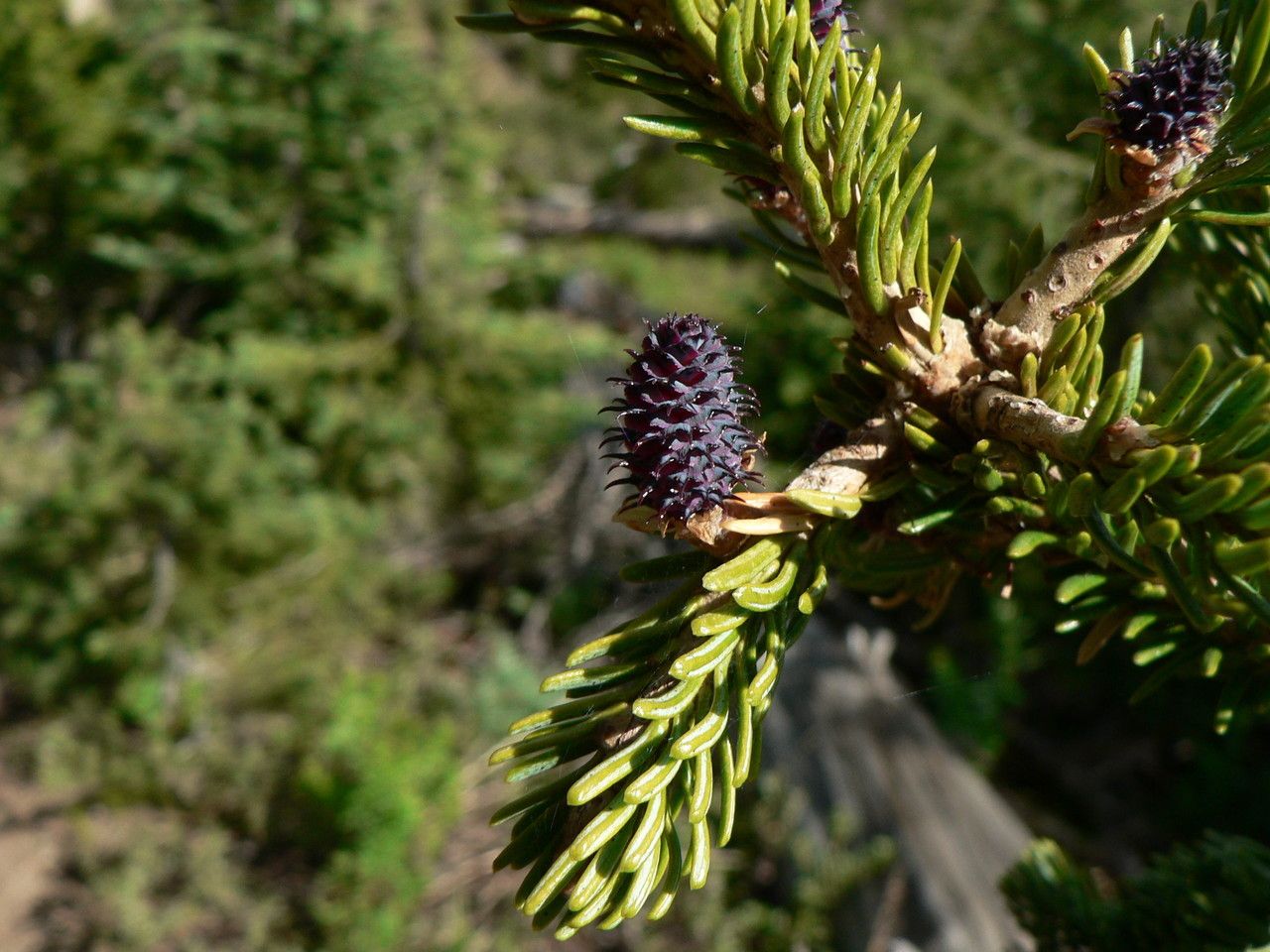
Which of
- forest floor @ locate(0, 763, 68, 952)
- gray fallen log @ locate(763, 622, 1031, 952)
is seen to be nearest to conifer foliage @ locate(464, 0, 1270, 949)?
gray fallen log @ locate(763, 622, 1031, 952)

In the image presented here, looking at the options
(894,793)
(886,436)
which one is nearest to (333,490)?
(894,793)

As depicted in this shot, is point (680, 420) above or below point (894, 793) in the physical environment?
above

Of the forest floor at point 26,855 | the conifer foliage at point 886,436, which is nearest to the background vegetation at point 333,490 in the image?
the forest floor at point 26,855

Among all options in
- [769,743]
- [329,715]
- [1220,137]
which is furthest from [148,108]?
[1220,137]

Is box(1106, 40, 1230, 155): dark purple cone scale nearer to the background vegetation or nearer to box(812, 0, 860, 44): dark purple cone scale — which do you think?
box(812, 0, 860, 44): dark purple cone scale

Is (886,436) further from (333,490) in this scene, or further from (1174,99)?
(333,490)
